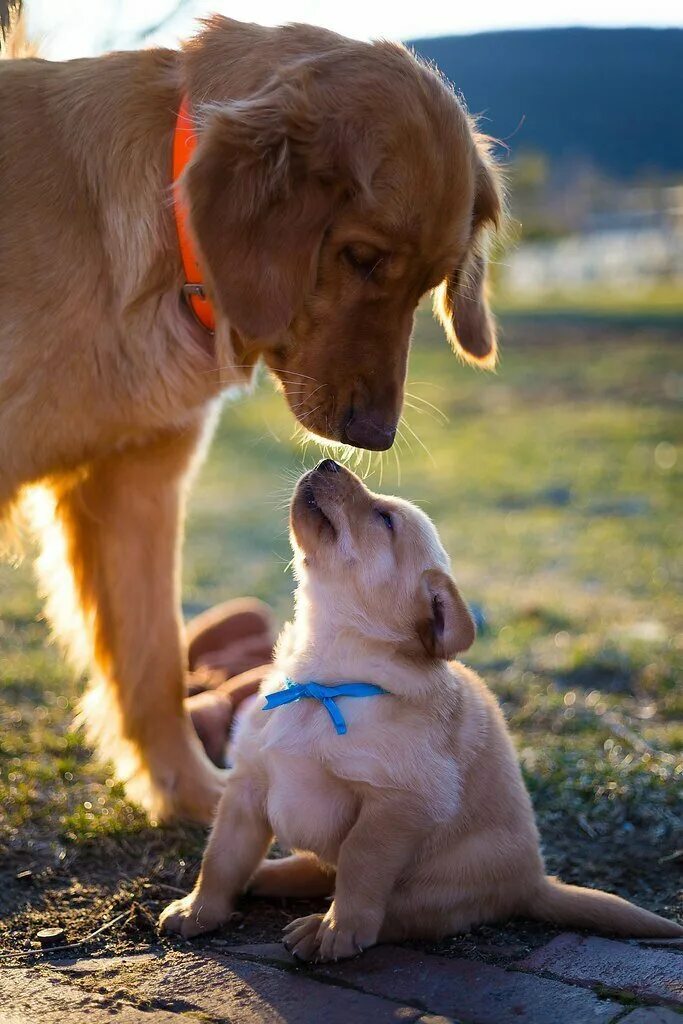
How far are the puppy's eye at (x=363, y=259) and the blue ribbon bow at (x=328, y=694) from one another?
1017 millimetres

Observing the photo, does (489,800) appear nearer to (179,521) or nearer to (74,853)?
(74,853)

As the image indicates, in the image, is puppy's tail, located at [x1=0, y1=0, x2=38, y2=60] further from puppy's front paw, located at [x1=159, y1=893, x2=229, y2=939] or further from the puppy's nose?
puppy's front paw, located at [x1=159, y1=893, x2=229, y2=939]

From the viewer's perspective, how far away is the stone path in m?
2.26

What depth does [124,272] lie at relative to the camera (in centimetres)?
295

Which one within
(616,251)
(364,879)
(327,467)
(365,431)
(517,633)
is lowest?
(616,251)

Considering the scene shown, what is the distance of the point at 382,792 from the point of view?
2604 millimetres

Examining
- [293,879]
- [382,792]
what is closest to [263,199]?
→ [382,792]

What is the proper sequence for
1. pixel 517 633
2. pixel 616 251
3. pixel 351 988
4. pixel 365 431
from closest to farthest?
pixel 351 988
pixel 365 431
pixel 517 633
pixel 616 251

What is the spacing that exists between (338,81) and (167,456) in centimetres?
118

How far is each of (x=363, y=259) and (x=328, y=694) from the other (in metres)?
1.08

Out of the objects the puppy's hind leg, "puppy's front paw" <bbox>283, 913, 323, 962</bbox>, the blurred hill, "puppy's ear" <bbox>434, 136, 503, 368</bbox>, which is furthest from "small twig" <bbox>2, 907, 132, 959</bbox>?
the blurred hill

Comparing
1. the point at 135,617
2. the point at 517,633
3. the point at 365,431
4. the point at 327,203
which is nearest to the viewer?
the point at 327,203

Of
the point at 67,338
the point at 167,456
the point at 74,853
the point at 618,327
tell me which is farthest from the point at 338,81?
the point at 618,327

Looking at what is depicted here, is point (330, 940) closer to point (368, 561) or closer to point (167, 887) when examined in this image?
point (167, 887)
